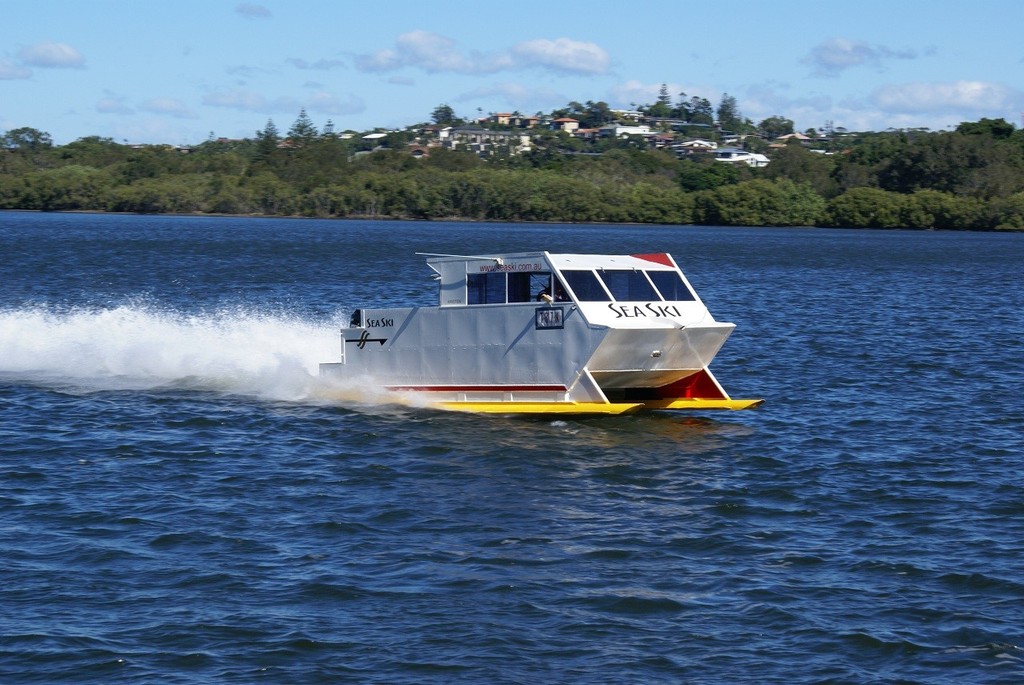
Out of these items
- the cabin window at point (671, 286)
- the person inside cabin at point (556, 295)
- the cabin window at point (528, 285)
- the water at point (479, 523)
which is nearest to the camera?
the water at point (479, 523)

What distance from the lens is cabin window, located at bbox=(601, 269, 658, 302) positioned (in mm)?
24922

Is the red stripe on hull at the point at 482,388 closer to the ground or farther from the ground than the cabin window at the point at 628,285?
closer to the ground

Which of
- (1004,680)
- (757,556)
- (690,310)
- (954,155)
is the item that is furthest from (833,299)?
(954,155)

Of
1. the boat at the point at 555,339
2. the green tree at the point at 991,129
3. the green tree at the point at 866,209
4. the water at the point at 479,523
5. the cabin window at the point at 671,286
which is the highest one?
the green tree at the point at 991,129

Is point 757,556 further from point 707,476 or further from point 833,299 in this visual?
point 833,299

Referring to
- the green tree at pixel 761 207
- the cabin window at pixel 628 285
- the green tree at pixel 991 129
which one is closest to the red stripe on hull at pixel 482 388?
the cabin window at pixel 628 285

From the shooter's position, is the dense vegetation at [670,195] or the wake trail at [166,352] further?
the dense vegetation at [670,195]

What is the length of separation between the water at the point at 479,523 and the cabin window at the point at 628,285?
7.72ft

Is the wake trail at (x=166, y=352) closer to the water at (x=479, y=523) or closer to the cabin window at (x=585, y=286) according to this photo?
the water at (x=479, y=523)

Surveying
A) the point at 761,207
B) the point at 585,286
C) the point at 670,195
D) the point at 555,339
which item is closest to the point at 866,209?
the point at 761,207

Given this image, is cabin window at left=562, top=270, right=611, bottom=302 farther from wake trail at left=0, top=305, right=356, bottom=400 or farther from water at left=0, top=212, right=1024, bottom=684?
wake trail at left=0, top=305, right=356, bottom=400

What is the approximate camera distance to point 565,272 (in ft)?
80.8

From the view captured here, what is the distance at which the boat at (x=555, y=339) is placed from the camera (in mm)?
24422

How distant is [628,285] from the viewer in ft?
82.2
